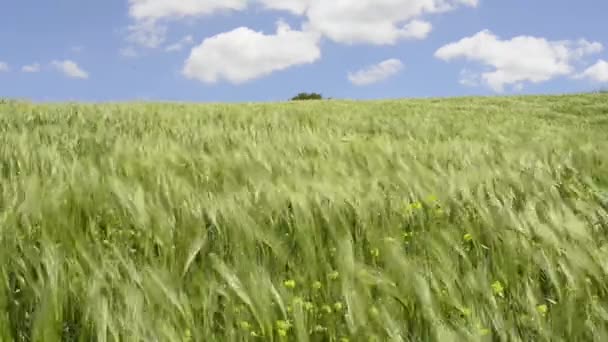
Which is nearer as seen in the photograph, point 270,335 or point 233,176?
point 270,335

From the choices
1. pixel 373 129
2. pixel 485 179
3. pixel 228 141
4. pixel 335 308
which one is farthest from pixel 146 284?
pixel 373 129

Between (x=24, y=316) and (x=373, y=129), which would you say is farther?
(x=373, y=129)

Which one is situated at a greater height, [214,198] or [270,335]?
[214,198]

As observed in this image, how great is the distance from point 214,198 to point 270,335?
0.94 metres

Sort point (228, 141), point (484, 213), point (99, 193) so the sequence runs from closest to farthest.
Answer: point (484, 213), point (99, 193), point (228, 141)

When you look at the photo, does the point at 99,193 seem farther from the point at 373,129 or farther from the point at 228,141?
the point at 373,129

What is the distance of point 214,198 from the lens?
84.8 inches

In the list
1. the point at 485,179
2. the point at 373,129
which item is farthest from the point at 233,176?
the point at 373,129

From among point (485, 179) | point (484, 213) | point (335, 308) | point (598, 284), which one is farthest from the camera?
point (485, 179)

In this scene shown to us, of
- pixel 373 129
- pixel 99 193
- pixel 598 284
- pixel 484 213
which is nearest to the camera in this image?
pixel 598 284

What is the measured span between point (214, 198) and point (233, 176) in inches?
24.7

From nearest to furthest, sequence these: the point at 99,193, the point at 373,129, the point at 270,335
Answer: the point at 270,335, the point at 99,193, the point at 373,129

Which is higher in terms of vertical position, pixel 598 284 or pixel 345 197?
pixel 345 197

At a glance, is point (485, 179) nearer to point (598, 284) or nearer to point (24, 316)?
point (598, 284)
